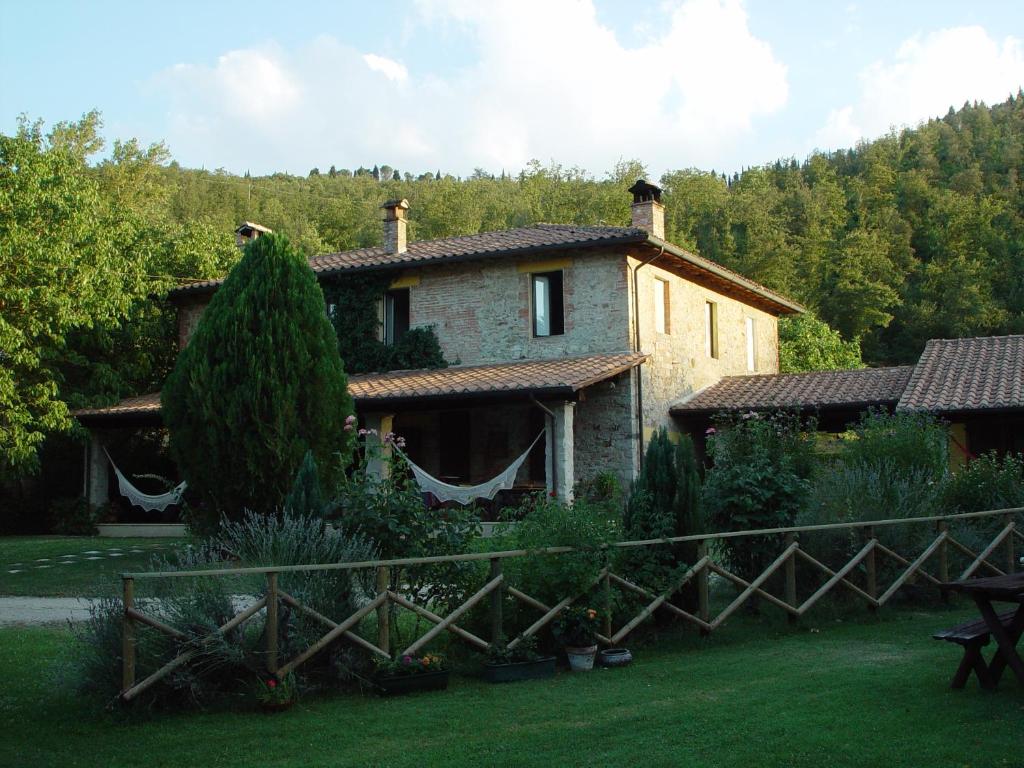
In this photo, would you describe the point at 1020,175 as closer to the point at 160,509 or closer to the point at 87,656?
the point at 160,509

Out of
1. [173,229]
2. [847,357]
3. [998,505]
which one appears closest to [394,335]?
[173,229]

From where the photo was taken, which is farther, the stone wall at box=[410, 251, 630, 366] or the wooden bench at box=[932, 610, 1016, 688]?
the stone wall at box=[410, 251, 630, 366]

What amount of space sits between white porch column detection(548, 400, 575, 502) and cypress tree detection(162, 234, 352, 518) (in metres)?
3.77

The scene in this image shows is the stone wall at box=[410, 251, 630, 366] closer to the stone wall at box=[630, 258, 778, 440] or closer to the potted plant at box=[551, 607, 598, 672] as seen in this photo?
the stone wall at box=[630, 258, 778, 440]

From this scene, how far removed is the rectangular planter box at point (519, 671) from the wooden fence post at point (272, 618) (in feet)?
5.21

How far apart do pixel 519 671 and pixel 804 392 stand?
1337 cm

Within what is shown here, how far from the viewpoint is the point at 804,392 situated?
19312 mm

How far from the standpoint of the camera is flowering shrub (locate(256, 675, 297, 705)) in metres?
6.30

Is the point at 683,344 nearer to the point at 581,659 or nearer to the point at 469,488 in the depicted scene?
the point at 469,488

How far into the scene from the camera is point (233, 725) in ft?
19.7

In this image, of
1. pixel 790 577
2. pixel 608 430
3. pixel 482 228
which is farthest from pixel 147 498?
pixel 482 228

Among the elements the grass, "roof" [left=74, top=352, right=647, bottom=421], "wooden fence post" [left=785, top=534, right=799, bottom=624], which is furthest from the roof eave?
the grass

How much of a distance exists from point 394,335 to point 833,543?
11854 millimetres

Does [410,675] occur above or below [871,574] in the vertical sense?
below
